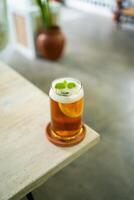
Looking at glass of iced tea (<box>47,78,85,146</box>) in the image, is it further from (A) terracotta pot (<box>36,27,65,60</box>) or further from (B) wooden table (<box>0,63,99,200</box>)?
(A) terracotta pot (<box>36,27,65,60</box>)

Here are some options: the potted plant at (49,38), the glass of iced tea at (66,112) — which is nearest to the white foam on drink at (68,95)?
the glass of iced tea at (66,112)

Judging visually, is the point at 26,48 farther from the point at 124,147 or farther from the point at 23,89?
the point at 23,89

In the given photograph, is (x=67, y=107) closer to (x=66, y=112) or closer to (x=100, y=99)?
(x=66, y=112)

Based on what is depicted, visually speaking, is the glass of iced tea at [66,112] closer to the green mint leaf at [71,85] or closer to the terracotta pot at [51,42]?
the green mint leaf at [71,85]

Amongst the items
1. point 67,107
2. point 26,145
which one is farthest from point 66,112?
point 26,145

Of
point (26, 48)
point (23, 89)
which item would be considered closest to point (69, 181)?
point (23, 89)

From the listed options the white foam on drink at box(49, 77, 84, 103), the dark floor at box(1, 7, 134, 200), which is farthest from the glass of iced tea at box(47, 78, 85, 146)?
the dark floor at box(1, 7, 134, 200)

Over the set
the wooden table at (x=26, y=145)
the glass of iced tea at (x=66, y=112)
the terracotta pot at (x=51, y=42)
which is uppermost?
the glass of iced tea at (x=66, y=112)
